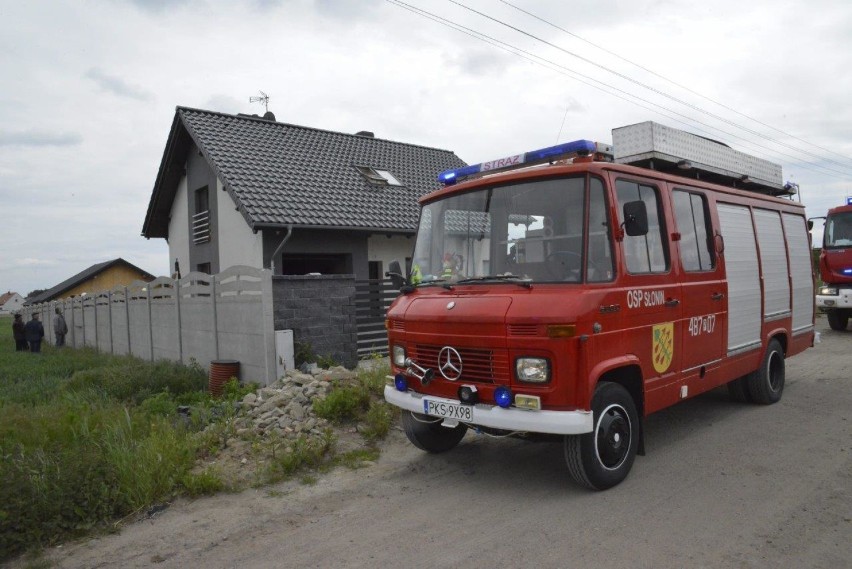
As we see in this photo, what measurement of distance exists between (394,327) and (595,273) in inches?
72.2

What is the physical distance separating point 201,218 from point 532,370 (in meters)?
15.0

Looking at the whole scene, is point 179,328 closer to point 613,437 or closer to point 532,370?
point 532,370

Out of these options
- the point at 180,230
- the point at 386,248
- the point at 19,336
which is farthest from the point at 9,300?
the point at 386,248

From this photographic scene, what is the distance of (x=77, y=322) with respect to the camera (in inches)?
861

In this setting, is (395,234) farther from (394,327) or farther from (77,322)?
(77,322)

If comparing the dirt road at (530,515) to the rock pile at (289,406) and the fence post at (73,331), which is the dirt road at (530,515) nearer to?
the rock pile at (289,406)

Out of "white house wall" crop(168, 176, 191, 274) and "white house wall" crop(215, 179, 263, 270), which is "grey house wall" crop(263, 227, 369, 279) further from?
"white house wall" crop(168, 176, 191, 274)

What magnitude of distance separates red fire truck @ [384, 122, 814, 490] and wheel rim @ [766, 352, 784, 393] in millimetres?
1211

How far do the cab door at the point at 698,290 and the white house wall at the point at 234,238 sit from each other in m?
10.0

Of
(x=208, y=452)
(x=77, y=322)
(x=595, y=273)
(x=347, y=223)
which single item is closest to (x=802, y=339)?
(x=595, y=273)

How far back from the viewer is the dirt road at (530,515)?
3.96 metres

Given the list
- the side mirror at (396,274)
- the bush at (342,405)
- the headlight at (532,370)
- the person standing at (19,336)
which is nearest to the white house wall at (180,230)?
the person standing at (19,336)

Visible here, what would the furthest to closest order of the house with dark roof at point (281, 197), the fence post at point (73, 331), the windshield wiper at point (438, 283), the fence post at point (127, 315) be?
the fence post at point (73, 331)
the fence post at point (127, 315)
the house with dark roof at point (281, 197)
the windshield wiper at point (438, 283)

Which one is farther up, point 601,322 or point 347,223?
point 347,223
